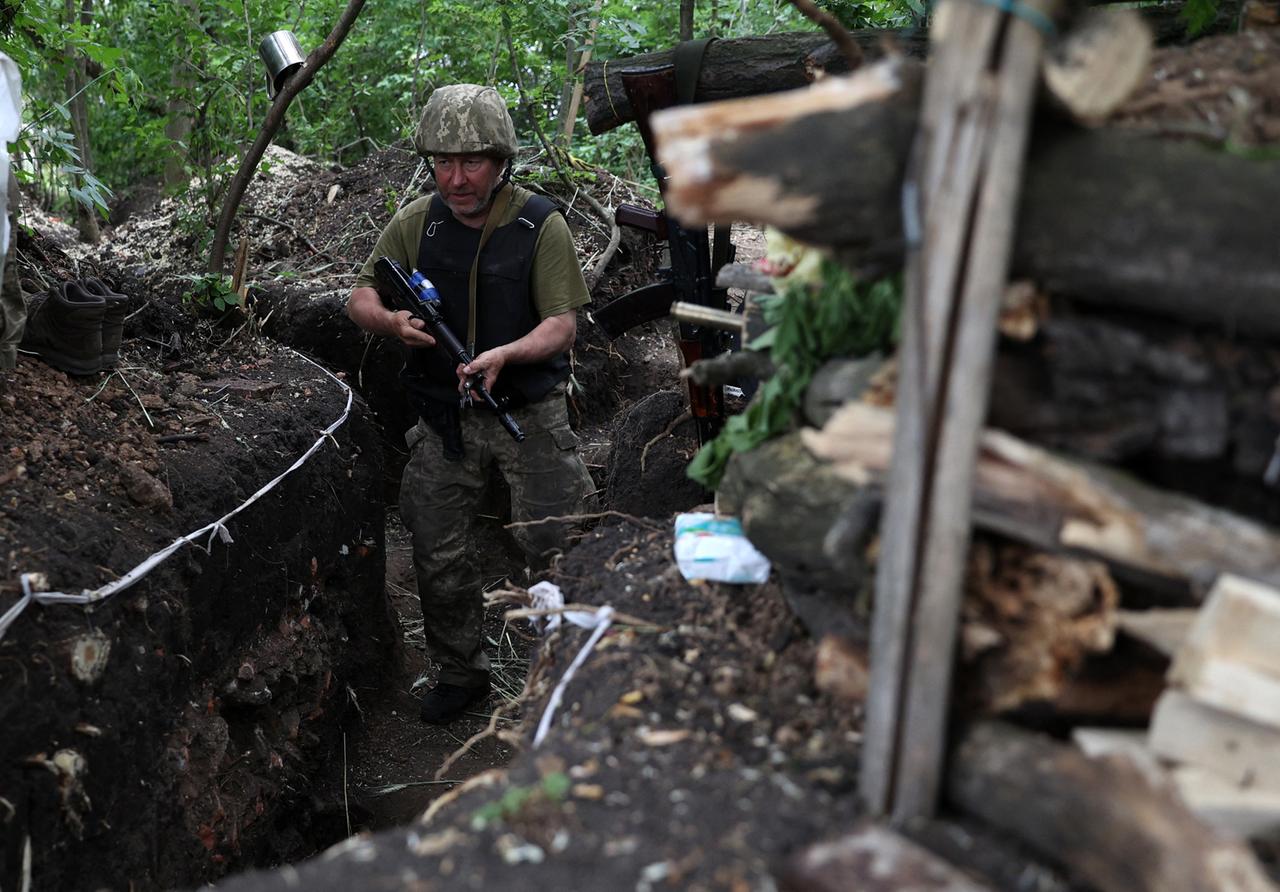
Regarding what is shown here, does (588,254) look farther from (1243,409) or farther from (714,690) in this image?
(1243,409)

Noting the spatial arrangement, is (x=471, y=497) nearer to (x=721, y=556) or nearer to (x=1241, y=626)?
(x=721, y=556)

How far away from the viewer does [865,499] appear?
7.30ft

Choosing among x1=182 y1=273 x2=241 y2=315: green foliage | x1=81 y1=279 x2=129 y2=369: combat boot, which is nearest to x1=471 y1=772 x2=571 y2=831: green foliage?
x1=81 y1=279 x2=129 y2=369: combat boot

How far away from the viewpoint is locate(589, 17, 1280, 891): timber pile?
1.84 meters

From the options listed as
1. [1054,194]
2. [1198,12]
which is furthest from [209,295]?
[1054,194]

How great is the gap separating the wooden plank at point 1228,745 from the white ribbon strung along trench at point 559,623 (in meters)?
1.34

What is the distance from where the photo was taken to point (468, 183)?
4.78 m

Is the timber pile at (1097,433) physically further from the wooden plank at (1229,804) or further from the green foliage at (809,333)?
the green foliage at (809,333)

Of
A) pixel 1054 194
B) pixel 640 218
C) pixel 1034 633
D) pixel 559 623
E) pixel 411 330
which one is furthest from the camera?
pixel 640 218

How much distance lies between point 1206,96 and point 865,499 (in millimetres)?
1033

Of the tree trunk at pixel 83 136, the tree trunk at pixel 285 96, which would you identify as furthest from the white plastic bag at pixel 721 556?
the tree trunk at pixel 83 136

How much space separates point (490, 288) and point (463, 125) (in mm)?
700

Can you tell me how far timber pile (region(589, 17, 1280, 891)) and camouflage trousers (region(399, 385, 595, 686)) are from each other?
305 cm

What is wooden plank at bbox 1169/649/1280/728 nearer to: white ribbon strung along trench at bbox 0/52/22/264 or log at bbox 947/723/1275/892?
log at bbox 947/723/1275/892
